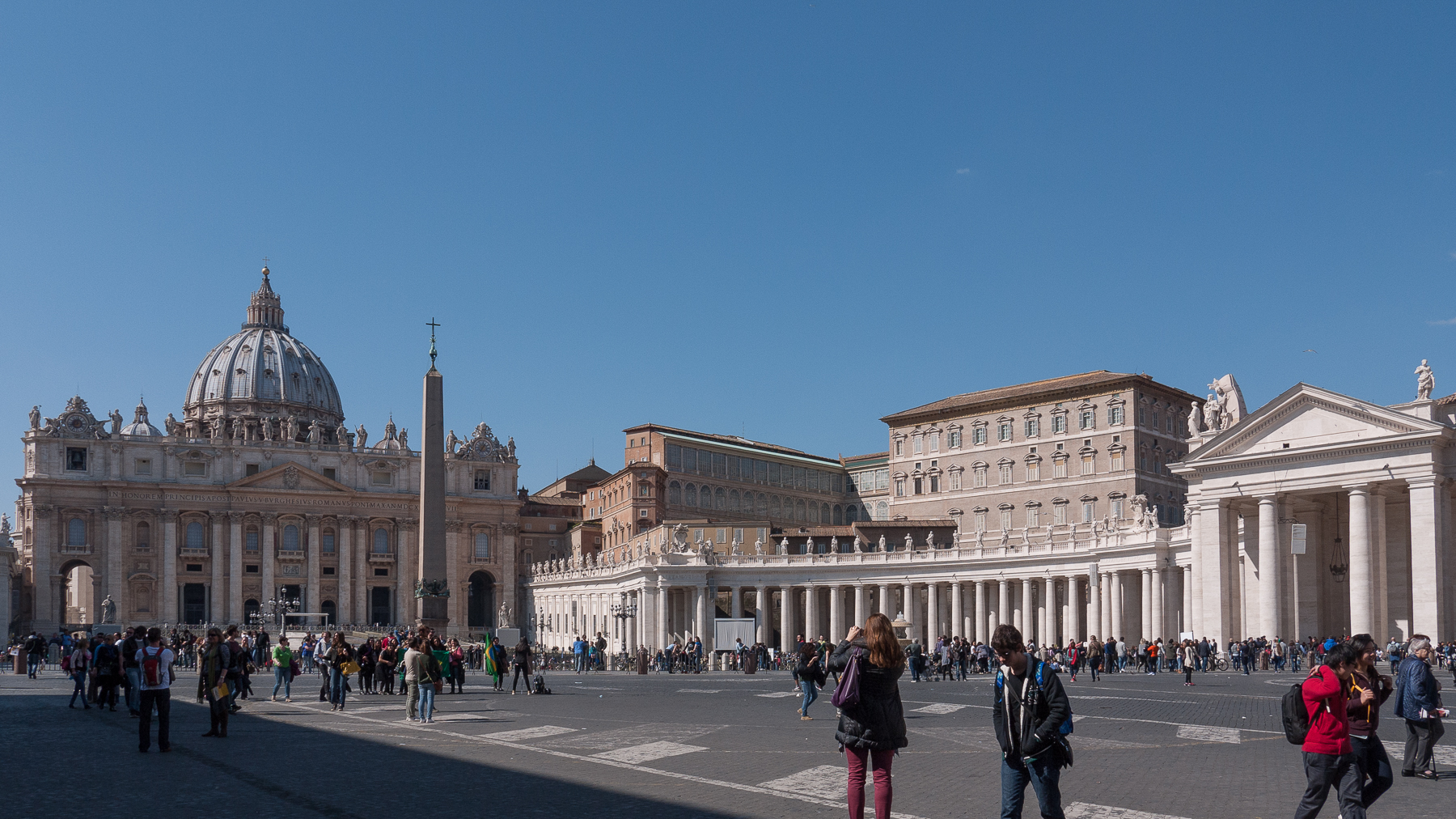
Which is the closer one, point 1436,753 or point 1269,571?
point 1436,753

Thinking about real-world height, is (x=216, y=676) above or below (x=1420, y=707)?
below

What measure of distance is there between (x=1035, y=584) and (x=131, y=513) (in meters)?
71.1

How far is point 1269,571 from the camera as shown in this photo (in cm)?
4612

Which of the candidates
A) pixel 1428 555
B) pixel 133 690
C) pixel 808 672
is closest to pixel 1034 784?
pixel 808 672

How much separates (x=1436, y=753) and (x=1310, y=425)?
104 ft

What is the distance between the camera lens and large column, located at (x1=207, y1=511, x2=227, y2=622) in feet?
351

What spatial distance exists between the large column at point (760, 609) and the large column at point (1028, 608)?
1339cm

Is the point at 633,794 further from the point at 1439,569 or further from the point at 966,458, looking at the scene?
the point at 966,458

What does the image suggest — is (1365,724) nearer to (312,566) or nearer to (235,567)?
(235,567)

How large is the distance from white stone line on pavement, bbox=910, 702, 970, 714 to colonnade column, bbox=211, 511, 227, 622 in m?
91.7

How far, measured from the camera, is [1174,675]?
3969 cm

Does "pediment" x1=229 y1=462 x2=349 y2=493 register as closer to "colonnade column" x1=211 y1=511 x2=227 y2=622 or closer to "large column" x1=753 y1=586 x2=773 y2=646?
"colonnade column" x1=211 y1=511 x2=227 y2=622

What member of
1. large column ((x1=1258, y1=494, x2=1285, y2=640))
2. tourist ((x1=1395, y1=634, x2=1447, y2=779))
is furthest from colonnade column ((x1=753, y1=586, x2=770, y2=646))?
tourist ((x1=1395, y1=634, x2=1447, y2=779))

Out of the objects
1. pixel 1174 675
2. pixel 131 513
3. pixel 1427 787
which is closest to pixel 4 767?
pixel 1427 787
